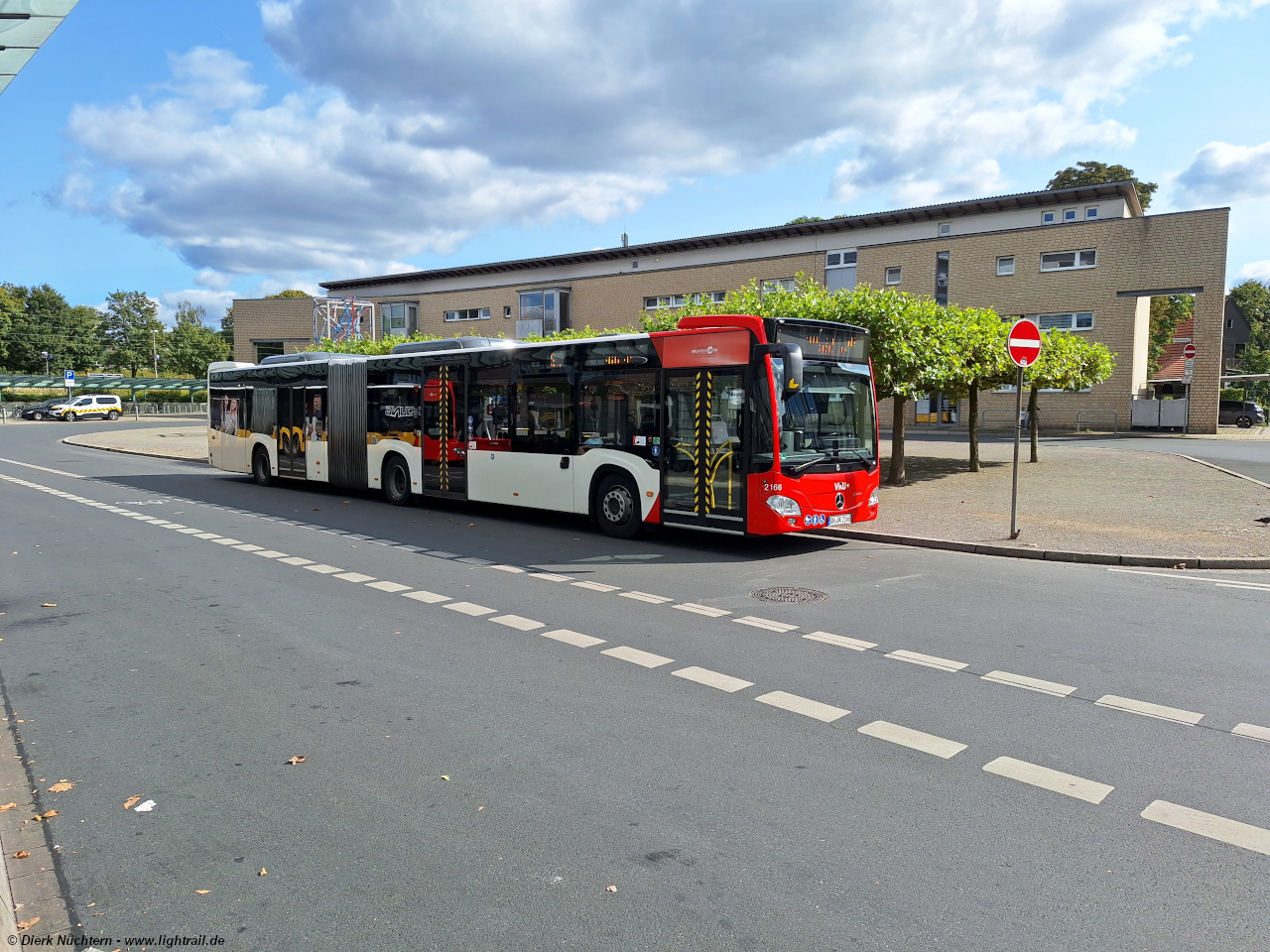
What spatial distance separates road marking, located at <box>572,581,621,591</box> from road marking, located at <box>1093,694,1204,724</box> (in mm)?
4840

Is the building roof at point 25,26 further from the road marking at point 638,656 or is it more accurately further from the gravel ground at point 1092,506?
the gravel ground at point 1092,506

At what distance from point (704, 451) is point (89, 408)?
6837 cm

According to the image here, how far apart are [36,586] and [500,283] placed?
52.2m

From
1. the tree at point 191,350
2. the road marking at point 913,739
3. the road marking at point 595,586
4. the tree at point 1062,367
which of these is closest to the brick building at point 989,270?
the tree at point 1062,367

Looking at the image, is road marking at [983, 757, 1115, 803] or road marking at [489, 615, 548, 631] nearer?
road marking at [983, 757, 1115, 803]

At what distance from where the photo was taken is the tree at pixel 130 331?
110438mm

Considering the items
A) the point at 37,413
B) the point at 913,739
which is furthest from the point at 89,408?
the point at 913,739

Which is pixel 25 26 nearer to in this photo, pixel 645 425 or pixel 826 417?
pixel 645 425

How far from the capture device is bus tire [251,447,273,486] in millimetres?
21439

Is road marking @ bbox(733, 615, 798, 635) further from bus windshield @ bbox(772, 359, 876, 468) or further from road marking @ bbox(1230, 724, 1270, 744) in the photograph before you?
bus windshield @ bbox(772, 359, 876, 468)

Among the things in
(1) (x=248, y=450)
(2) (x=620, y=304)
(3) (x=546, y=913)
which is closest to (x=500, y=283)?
(2) (x=620, y=304)

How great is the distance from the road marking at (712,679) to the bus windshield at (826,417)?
518 centimetres

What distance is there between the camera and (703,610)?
8.32 meters

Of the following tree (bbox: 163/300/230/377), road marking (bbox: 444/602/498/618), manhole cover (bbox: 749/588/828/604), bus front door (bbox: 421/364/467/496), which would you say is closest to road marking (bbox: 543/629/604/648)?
road marking (bbox: 444/602/498/618)
